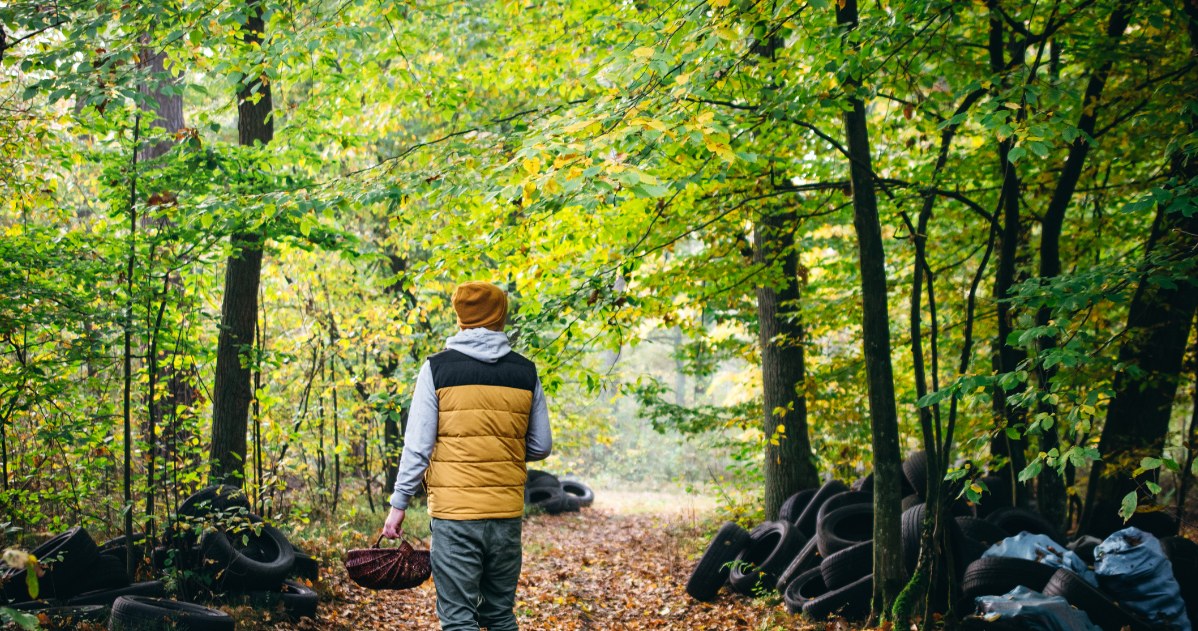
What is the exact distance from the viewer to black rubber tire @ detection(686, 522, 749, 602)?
314 inches

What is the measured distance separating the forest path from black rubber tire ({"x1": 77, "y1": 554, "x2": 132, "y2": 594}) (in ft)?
4.93

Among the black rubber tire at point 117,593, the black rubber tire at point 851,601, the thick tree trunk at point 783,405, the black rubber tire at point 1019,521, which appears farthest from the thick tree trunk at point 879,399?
the black rubber tire at point 117,593

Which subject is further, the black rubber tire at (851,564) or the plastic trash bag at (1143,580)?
the black rubber tire at (851,564)

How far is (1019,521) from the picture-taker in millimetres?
7117

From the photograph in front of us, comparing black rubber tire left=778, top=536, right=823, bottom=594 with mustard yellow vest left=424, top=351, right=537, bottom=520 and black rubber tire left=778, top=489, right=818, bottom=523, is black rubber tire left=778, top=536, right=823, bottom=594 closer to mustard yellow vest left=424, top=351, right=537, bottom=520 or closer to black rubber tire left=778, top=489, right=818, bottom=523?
black rubber tire left=778, top=489, right=818, bottom=523

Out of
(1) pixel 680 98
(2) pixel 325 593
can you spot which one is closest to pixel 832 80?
(1) pixel 680 98

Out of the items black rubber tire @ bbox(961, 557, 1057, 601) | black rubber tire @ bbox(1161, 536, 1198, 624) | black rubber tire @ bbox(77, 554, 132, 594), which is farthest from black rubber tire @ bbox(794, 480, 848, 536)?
black rubber tire @ bbox(77, 554, 132, 594)

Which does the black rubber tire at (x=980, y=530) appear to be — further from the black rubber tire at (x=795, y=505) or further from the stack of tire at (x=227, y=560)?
the stack of tire at (x=227, y=560)

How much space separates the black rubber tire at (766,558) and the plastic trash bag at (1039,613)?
2.69 m

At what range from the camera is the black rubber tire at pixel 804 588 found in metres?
6.92

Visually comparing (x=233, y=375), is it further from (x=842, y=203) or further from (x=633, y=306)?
(x=842, y=203)

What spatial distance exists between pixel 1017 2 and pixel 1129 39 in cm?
104

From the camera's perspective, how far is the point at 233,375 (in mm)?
8234

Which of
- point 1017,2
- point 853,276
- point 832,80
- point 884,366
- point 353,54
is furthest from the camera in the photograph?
point 853,276
